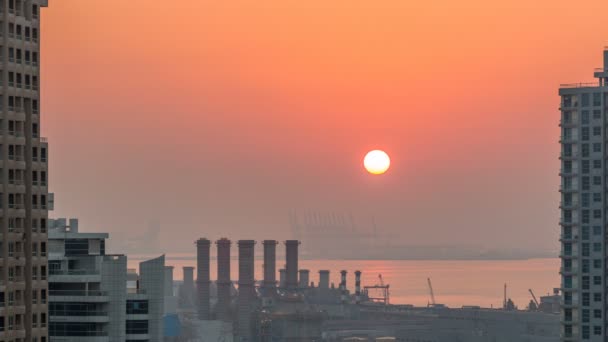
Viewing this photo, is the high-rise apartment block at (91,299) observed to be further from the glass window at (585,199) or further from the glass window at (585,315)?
the glass window at (585,199)

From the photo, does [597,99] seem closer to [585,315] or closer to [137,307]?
[585,315]

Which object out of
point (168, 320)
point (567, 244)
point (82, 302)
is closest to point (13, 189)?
point (82, 302)

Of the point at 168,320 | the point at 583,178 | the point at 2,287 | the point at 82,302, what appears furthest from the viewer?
the point at 168,320

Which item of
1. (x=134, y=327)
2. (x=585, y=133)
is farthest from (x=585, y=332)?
(x=134, y=327)

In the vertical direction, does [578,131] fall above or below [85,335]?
above

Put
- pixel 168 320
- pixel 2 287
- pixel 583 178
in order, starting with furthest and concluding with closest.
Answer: pixel 168 320 → pixel 583 178 → pixel 2 287

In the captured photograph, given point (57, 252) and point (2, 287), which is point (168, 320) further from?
point (2, 287)
